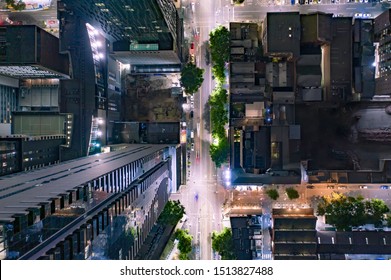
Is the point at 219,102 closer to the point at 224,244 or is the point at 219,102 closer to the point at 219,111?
the point at 219,111

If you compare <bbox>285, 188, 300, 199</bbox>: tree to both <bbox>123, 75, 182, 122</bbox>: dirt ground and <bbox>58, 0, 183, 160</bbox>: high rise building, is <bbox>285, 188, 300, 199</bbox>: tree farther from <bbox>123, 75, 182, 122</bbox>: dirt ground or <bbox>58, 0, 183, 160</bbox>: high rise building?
<bbox>58, 0, 183, 160</bbox>: high rise building

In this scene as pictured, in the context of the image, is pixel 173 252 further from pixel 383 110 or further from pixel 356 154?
pixel 383 110

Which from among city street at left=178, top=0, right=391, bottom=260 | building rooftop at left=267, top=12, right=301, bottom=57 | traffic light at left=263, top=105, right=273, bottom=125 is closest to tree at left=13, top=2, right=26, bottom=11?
city street at left=178, top=0, right=391, bottom=260

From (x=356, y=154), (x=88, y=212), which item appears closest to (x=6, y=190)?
(x=88, y=212)

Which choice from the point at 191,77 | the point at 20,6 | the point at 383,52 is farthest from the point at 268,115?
the point at 20,6

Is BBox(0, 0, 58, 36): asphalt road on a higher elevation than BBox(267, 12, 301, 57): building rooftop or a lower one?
higher
